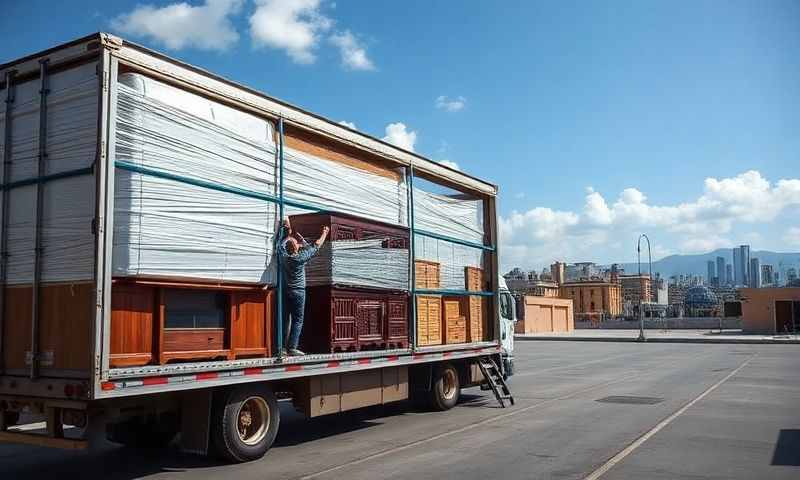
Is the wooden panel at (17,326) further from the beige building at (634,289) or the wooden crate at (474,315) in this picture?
the beige building at (634,289)

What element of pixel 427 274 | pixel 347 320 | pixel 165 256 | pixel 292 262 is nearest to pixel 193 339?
pixel 165 256

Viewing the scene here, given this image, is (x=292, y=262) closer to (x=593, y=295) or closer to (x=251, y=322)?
(x=251, y=322)

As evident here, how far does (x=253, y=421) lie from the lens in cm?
870

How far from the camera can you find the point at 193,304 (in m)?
7.83

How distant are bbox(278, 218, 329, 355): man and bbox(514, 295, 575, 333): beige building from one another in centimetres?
5543

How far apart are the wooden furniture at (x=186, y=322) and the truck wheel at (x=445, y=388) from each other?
4.92 metres

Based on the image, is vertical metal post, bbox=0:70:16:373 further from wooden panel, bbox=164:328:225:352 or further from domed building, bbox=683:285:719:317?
domed building, bbox=683:285:719:317

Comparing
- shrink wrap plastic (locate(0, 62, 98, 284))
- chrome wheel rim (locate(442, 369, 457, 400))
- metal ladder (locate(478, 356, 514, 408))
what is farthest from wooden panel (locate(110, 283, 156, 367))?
metal ladder (locate(478, 356, 514, 408))

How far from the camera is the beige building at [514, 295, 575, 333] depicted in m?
66.7

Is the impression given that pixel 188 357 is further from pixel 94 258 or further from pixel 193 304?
pixel 94 258

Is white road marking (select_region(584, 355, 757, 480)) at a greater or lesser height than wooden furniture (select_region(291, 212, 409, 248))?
lesser

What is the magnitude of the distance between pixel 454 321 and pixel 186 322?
6378 mm

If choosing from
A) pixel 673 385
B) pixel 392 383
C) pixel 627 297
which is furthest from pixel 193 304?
pixel 627 297

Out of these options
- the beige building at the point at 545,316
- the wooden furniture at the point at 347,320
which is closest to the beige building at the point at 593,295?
the beige building at the point at 545,316
